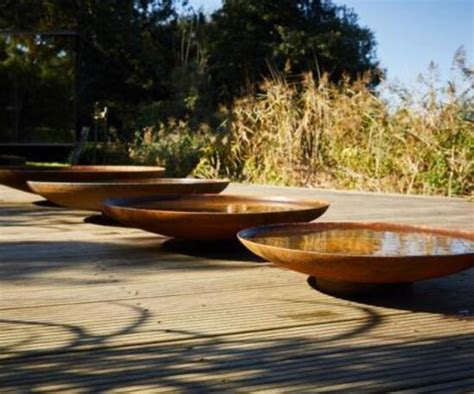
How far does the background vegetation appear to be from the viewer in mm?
6891

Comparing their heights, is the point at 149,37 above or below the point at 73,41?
above

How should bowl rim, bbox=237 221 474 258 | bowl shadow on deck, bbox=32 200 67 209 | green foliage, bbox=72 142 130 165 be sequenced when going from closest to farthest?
1. bowl rim, bbox=237 221 474 258
2. bowl shadow on deck, bbox=32 200 67 209
3. green foliage, bbox=72 142 130 165

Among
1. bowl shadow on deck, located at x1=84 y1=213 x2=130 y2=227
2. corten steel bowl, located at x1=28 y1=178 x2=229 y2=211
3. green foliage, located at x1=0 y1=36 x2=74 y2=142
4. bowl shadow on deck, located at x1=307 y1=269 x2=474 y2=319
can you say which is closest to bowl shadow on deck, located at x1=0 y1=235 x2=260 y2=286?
corten steel bowl, located at x1=28 y1=178 x2=229 y2=211

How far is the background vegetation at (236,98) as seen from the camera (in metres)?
6.89

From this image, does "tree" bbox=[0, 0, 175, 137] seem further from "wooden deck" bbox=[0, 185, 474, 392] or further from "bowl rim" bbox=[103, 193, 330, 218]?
"wooden deck" bbox=[0, 185, 474, 392]

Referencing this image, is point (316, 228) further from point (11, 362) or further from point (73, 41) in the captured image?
point (73, 41)

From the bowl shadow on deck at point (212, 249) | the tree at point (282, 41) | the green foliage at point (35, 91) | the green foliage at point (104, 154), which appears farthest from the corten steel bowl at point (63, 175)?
the tree at point (282, 41)

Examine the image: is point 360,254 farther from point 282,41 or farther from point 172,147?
point 282,41

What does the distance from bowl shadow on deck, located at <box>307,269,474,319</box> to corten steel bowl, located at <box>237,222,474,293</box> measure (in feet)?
0.17

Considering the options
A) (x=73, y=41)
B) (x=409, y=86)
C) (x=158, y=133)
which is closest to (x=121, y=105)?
(x=73, y=41)

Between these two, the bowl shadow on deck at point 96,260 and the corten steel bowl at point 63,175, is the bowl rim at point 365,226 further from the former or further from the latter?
the corten steel bowl at point 63,175

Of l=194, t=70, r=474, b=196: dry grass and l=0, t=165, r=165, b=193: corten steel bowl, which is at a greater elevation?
l=194, t=70, r=474, b=196: dry grass

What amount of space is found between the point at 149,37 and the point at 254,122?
405 inches

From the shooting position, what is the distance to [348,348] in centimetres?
166
